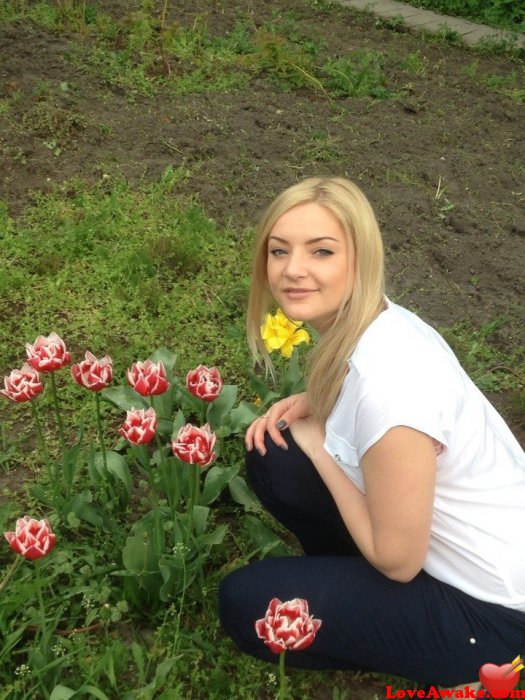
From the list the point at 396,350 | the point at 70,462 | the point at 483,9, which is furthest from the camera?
the point at 483,9

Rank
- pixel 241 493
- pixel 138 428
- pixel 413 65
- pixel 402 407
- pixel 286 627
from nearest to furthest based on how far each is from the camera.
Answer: pixel 286 627, pixel 402 407, pixel 138 428, pixel 241 493, pixel 413 65

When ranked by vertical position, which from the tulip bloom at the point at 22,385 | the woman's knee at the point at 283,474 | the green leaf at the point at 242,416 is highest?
the tulip bloom at the point at 22,385

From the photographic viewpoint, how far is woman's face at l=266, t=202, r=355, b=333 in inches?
79.0

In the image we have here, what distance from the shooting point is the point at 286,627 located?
5.13 feet

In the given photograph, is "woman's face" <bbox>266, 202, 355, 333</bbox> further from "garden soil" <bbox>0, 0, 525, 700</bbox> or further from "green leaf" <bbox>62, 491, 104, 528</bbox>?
"garden soil" <bbox>0, 0, 525, 700</bbox>

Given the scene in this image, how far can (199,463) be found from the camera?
79.2 inches

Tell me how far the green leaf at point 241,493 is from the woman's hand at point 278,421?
275 mm

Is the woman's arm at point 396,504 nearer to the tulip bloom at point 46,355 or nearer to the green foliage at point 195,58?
the tulip bloom at point 46,355

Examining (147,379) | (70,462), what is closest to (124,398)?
(70,462)

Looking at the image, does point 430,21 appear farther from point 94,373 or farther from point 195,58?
point 94,373

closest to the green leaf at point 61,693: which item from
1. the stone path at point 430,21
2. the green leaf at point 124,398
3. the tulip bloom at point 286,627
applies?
the tulip bloom at point 286,627

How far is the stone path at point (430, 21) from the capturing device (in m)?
6.55

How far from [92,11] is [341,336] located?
4.66m

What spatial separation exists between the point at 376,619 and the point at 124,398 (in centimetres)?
133
